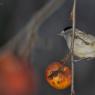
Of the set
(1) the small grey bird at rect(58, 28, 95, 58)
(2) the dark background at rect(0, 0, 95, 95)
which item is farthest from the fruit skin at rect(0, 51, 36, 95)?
(1) the small grey bird at rect(58, 28, 95, 58)

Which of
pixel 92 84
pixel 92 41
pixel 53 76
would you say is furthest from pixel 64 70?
pixel 92 84

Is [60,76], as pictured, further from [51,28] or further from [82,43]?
[51,28]

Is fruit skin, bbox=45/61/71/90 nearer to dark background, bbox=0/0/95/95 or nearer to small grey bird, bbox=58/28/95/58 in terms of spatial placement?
small grey bird, bbox=58/28/95/58

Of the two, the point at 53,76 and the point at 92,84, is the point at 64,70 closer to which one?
the point at 53,76

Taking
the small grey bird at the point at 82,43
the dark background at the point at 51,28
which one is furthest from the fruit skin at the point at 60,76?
the dark background at the point at 51,28

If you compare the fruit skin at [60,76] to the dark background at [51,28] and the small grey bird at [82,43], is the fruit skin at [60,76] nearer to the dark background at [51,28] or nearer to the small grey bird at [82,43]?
the small grey bird at [82,43]

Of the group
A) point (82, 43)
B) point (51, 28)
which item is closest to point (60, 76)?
point (82, 43)
